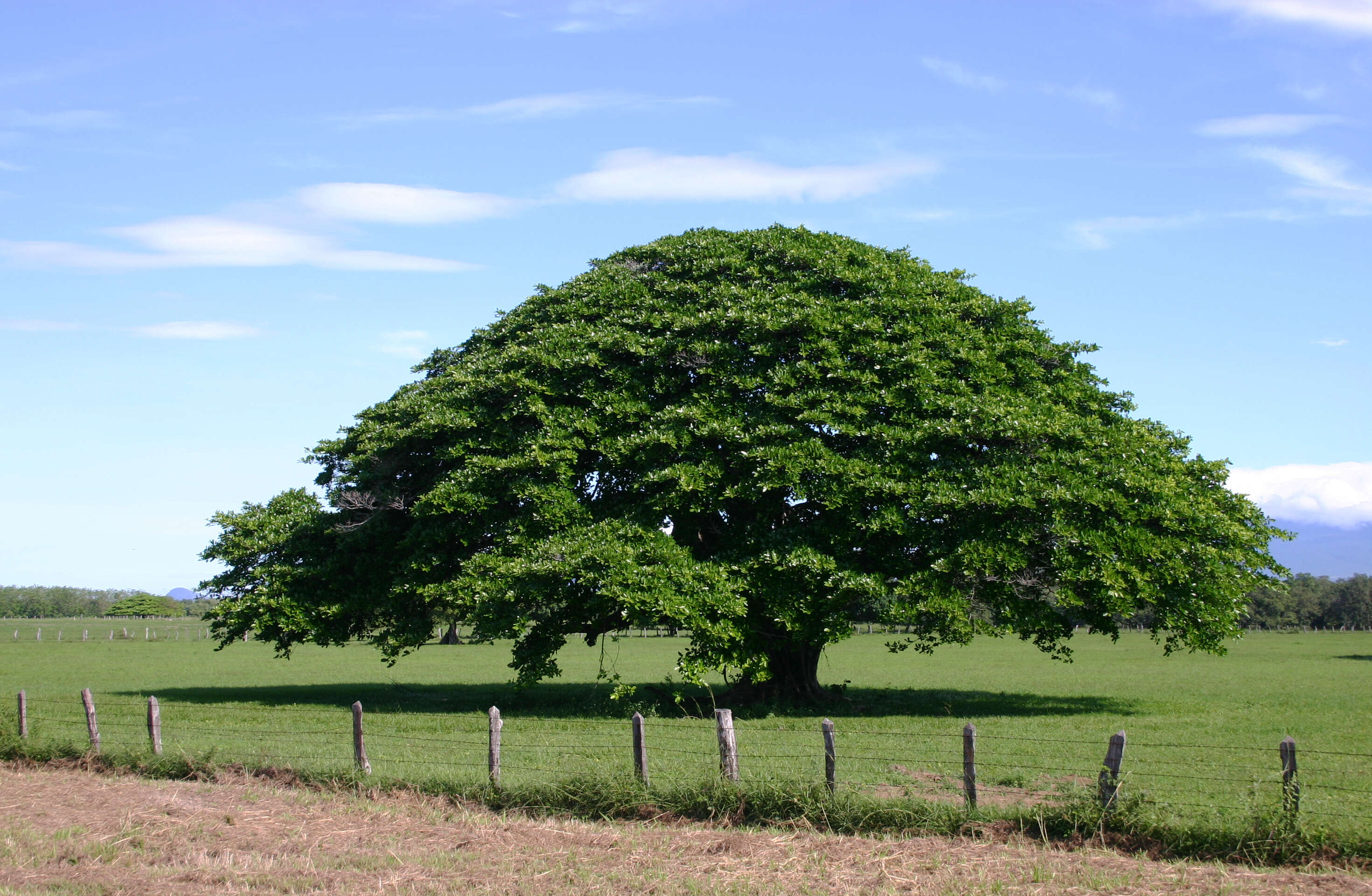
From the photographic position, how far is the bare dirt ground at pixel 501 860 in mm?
12047

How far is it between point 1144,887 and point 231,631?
89.1 feet

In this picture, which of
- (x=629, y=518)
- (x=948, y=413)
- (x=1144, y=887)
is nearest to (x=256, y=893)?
(x=1144, y=887)

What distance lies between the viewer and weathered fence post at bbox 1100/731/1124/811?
13.6 metres

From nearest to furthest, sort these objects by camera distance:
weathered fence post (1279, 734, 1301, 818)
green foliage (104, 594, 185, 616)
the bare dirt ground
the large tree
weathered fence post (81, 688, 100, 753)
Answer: the bare dirt ground < weathered fence post (1279, 734, 1301, 818) < weathered fence post (81, 688, 100, 753) < the large tree < green foliage (104, 594, 185, 616)

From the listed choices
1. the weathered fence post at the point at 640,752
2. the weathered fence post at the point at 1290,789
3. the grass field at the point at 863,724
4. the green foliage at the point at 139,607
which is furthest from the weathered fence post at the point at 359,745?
the green foliage at the point at 139,607

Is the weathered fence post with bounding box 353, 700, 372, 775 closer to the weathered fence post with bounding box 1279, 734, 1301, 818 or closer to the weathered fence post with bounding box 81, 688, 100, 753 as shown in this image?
the weathered fence post with bounding box 81, 688, 100, 753

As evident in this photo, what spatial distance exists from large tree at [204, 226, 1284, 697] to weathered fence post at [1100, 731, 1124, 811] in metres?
10.8

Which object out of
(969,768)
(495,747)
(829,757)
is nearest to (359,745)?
(495,747)

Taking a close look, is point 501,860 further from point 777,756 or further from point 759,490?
point 759,490

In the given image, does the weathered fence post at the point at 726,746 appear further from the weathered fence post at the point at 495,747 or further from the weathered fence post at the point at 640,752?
the weathered fence post at the point at 495,747

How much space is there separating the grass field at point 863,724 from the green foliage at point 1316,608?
3103 inches

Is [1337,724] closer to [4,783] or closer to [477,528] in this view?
[477,528]

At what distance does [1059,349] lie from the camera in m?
31.2

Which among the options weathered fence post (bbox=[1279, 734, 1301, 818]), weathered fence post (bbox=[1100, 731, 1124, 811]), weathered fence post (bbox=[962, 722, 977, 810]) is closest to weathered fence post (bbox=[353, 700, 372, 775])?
weathered fence post (bbox=[962, 722, 977, 810])
